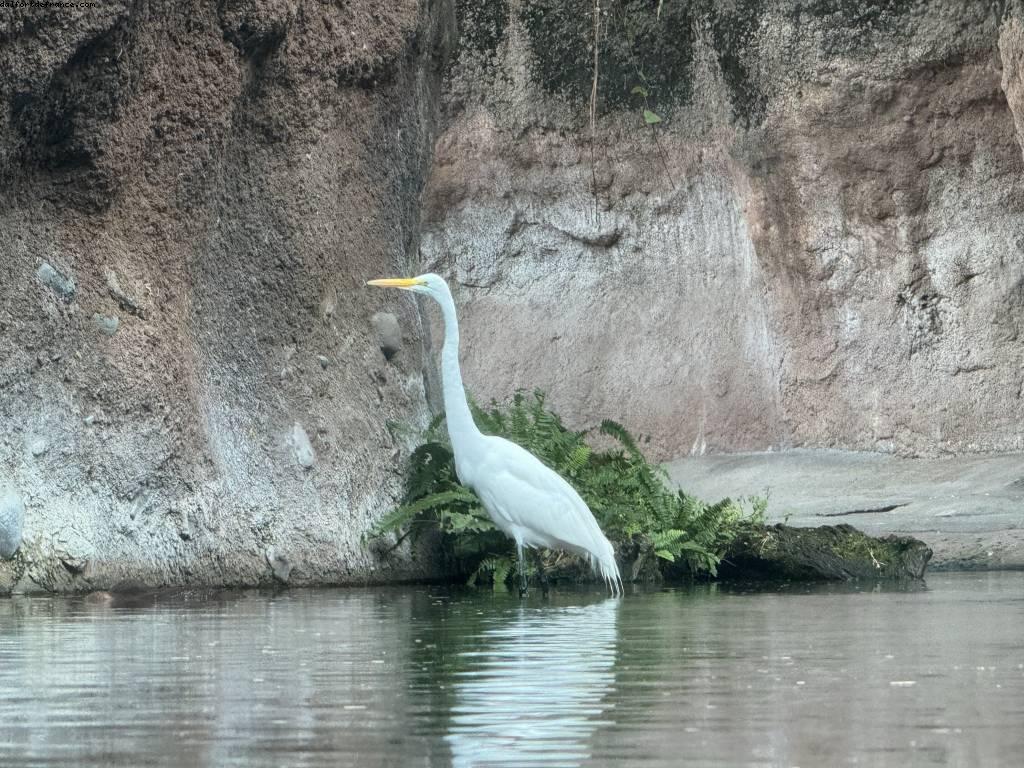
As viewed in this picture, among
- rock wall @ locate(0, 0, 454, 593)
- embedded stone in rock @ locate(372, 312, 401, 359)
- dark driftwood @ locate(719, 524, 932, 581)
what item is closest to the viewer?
rock wall @ locate(0, 0, 454, 593)

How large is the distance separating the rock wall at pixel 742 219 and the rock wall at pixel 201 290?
9883 millimetres

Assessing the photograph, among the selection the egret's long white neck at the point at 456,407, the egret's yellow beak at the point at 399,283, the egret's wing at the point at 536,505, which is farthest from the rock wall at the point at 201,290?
the egret's wing at the point at 536,505

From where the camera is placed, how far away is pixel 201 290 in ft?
37.4

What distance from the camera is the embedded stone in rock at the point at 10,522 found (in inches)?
400

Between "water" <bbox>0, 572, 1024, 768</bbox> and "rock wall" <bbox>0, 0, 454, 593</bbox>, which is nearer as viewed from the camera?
"water" <bbox>0, 572, 1024, 768</bbox>

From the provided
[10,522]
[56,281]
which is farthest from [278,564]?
[56,281]

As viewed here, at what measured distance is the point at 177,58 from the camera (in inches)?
435

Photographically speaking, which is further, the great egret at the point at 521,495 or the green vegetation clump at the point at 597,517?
the green vegetation clump at the point at 597,517

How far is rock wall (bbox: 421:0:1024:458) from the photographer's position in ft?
68.7

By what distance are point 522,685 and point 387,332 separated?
24.1ft

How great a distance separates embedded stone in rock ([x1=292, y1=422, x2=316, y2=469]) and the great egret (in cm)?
97

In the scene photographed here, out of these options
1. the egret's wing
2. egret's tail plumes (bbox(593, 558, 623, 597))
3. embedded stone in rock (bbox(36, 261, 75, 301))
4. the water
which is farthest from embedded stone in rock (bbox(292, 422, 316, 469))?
the water

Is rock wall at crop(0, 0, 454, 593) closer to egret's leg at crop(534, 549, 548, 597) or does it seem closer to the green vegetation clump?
the green vegetation clump

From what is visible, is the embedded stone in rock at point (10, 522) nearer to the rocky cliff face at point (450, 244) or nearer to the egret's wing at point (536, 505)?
the rocky cliff face at point (450, 244)
